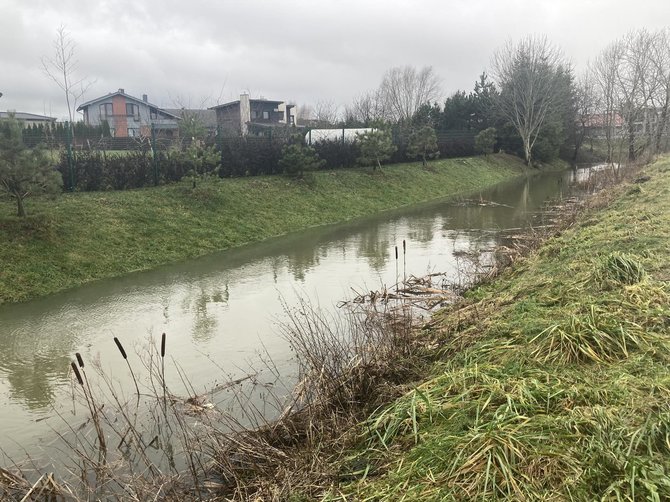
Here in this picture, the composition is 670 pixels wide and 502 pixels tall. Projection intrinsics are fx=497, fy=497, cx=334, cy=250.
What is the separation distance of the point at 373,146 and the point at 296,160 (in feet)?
17.9

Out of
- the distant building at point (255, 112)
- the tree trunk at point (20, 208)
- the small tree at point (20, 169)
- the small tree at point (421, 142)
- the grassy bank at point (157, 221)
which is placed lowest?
the grassy bank at point (157, 221)

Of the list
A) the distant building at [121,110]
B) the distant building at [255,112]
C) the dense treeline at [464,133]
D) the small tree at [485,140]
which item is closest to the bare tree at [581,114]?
the dense treeline at [464,133]

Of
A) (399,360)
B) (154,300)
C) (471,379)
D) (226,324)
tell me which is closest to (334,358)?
(399,360)

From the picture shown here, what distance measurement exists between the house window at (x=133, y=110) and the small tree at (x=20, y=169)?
3716cm

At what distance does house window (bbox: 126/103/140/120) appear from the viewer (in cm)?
4591

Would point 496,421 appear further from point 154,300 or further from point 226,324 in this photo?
point 154,300

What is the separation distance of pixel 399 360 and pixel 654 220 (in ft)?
22.5

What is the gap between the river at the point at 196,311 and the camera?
5.89m

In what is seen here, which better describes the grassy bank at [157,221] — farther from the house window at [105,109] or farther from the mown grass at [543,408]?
the house window at [105,109]

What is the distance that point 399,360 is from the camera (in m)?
4.99

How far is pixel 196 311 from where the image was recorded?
8.64 m

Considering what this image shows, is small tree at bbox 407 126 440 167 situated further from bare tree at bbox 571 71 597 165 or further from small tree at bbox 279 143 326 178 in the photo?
bare tree at bbox 571 71 597 165

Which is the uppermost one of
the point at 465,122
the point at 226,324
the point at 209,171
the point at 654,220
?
the point at 465,122

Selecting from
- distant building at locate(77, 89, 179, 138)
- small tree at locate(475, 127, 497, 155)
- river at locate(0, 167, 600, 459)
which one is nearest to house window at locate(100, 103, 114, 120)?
distant building at locate(77, 89, 179, 138)
